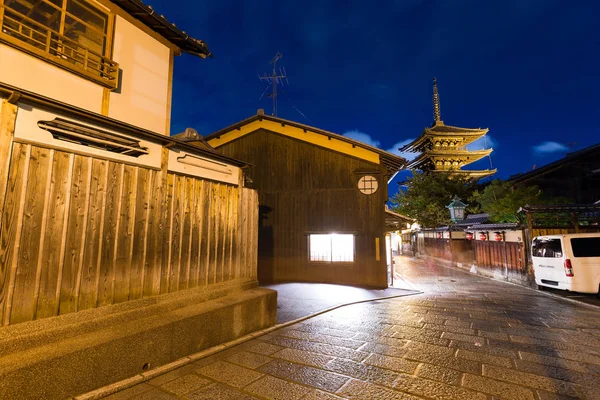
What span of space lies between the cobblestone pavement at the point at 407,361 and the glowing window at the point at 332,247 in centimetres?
500

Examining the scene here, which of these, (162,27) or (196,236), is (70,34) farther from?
(196,236)

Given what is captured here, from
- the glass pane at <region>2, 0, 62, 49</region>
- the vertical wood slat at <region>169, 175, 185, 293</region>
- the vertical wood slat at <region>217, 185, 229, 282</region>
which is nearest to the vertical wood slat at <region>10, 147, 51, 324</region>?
the vertical wood slat at <region>169, 175, 185, 293</region>

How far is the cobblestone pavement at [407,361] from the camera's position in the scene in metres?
3.54

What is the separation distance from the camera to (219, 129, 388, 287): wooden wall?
1225 cm

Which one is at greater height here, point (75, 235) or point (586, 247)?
point (75, 235)

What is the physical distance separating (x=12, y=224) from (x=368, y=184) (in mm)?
11428

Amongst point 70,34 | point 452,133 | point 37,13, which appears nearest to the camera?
point 37,13

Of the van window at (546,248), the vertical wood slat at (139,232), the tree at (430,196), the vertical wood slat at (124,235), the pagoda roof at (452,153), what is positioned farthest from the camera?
the pagoda roof at (452,153)

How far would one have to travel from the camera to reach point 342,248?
12.6 m

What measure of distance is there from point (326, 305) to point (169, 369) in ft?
17.0

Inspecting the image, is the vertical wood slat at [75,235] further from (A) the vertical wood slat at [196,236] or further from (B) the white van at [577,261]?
(B) the white van at [577,261]

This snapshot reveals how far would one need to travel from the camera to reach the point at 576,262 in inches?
361

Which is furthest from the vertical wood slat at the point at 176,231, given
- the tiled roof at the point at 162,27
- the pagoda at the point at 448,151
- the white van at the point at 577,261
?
the pagoda at the point at 448,151

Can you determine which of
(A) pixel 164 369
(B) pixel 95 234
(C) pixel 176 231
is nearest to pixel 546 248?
(C) pixel 176 231
